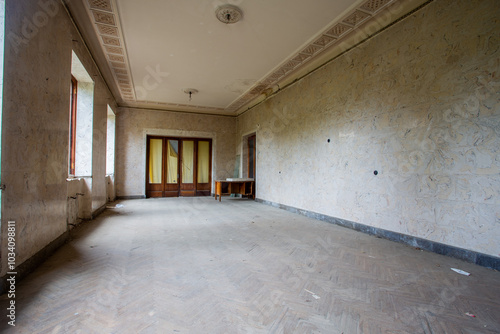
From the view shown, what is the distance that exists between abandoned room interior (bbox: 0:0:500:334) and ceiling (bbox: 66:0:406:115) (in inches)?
1.5

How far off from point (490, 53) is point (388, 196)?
2.09 metres

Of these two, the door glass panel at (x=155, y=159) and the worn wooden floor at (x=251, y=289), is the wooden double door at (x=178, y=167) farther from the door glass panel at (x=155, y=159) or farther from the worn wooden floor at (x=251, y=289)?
the worn wooden floor at (x=251, y=289)

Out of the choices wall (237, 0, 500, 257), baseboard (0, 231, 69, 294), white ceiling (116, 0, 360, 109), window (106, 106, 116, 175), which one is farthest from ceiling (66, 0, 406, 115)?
baseboard (0, 231, 69, 294)

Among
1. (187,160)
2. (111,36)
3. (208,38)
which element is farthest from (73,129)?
(187,160)

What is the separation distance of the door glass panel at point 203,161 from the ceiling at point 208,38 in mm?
3337

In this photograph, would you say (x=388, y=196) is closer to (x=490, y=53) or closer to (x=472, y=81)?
(x=472, y=81)

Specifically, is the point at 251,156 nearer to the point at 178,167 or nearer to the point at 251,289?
the point at 178,167

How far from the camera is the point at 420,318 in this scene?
1.69 meters

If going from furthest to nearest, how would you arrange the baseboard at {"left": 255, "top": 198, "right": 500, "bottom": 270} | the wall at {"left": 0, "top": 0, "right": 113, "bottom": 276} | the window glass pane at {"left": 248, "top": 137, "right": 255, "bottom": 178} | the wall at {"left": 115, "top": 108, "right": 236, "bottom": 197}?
the window glass pane at {"left": 248, "top": 137, "right": 255, "bottom": 178} < the wall at {"left": 115, "top": 108, "right": 236, "bottom": 197} < the baseboard at {"left": 255, "top": 198, "right": 500, "bottom": 270} < the wall at {"left": 0, "top": 0, "right": 113, "bottom": 276}

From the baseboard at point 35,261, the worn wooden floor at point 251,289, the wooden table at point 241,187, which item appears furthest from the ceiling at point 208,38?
the worn wooden floor at point 251,289

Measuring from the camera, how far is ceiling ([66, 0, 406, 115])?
3543 millimetres

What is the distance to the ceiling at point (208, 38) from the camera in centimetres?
354

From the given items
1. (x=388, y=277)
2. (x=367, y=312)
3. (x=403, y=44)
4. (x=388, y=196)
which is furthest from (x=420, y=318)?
(x=403, y=44)

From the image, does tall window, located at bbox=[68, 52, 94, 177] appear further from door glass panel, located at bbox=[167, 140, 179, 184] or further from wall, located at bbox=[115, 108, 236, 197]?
door glass panel, located at bbox=[167, 140, 179, 184]
